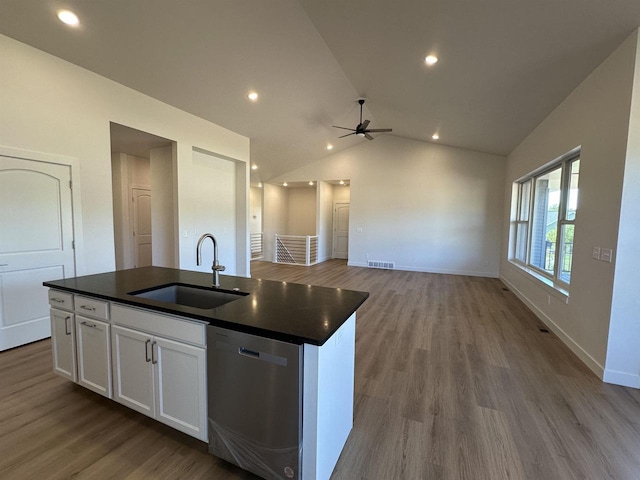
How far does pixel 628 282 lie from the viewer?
243cm

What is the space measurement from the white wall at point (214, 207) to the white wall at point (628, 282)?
5.35m

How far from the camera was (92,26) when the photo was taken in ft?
9.39

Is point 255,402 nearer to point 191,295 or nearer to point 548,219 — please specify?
point 191,295

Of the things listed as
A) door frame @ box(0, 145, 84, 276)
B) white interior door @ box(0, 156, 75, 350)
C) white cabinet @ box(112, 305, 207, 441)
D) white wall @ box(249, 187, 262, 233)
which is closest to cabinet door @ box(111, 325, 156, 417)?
white cabinet @ box(112, 305, 207, 441)

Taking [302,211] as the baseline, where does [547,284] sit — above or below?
below

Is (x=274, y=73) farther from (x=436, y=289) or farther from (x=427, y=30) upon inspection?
(x=436, y=289)

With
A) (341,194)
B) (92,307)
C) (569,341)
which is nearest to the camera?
(92,307)

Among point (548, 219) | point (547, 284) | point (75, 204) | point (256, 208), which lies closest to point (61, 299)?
point (75, 204)

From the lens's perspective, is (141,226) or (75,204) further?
(141,226)

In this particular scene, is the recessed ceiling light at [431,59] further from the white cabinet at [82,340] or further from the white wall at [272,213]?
the white wall at [272,213]

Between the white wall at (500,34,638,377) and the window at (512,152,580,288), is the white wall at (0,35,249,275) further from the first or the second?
the window at (512,152,580,288)

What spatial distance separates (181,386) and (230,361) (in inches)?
17.6

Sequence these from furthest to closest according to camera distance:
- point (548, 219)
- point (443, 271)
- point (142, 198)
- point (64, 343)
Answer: point (443, 271), point (142, 198), point (548, 219), point (64, 343)

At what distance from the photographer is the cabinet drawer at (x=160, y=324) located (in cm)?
155
